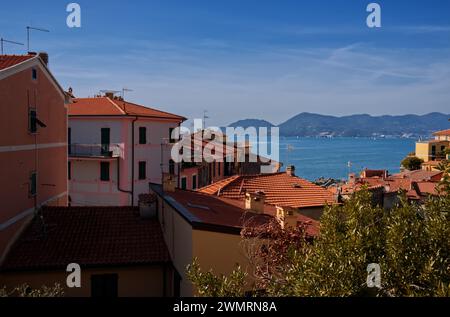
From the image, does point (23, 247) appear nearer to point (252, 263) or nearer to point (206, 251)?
point (206, 251)

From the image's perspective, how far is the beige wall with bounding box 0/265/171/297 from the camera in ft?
43.0

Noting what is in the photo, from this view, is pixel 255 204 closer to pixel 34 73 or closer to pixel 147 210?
pixel 147 210

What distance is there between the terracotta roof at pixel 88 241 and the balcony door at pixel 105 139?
14.2 m

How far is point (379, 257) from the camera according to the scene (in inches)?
250

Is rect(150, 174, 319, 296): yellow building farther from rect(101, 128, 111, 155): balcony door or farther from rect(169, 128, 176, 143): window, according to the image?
rect(169, 128, 176, 143): window

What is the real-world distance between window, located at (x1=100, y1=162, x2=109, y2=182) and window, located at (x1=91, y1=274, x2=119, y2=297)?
18303 mm

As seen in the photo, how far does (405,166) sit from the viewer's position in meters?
72.4

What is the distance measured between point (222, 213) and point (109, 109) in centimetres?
1967

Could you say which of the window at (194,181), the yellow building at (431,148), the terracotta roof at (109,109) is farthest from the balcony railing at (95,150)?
the yellow building at (431,148)

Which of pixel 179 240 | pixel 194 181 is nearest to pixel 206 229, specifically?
pixel 179 240

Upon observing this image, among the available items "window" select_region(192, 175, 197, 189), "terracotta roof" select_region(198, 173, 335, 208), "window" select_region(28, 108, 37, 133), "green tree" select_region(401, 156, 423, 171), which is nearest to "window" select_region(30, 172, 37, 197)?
"window" select_region(28, 108, 37, 133)

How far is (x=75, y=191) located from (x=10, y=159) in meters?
17.3
